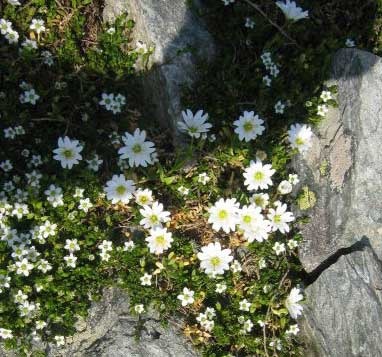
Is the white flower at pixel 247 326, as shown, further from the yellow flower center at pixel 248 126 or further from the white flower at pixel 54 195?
the white flower at pixel 54 195

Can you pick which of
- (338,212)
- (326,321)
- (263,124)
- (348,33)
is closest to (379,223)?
(338,212)

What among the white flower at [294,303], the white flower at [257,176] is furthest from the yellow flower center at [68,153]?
the white flower at [294,303]

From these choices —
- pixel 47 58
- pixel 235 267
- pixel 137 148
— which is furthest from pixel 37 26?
pixel 235 267

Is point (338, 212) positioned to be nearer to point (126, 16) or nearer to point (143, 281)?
point (143, 281)

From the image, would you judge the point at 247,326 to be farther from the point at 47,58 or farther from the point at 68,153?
the point at 47,58

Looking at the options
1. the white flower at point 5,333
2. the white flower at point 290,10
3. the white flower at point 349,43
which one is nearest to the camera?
the white flower at point 5,333

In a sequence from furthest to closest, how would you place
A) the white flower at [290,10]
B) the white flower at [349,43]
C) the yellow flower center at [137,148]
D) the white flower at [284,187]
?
the white flower at [349,43] < the white flower at [290,10] < the white flower at [284,187] < the yellow flower center at [137,148]
